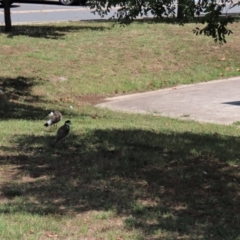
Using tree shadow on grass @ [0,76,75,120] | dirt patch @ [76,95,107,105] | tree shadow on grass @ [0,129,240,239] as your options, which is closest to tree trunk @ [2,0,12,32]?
tree shadow on grass @ [0,76,75,120]

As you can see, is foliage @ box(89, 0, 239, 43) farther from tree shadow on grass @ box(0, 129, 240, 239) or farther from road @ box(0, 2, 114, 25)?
road @ box(0, 2, 114, 25)

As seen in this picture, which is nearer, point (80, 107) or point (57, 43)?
point (80, 107)

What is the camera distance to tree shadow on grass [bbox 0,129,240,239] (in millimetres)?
5891

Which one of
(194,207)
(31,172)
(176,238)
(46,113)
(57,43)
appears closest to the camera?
(176,238)

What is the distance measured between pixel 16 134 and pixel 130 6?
2.41 m

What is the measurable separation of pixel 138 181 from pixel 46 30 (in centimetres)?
1535

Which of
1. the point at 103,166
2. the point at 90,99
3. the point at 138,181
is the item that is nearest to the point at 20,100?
the point at 90,99

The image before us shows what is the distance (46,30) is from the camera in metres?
21.8

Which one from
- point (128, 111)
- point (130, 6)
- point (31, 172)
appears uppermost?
point (130, 6)

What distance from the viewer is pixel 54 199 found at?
641cm

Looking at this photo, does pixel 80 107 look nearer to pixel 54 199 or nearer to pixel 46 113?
pixel 46 113

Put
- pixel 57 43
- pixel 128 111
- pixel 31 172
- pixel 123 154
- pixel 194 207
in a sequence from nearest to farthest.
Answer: pixel 194 207, pixel 31 172, pixel 123 154, pixel 128 111, pixel 57 43

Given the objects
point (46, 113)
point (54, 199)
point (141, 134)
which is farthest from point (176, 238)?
point (46, 113)

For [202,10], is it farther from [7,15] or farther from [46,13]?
[46,13]
